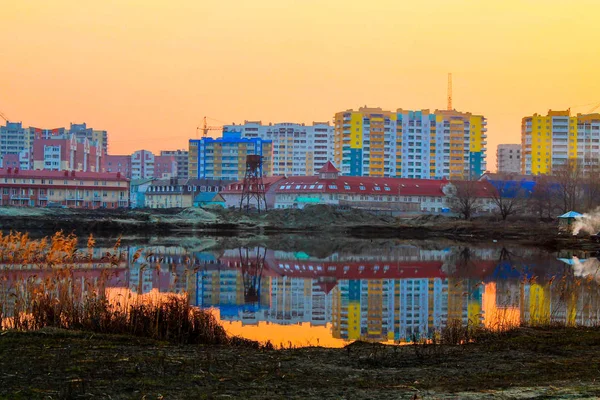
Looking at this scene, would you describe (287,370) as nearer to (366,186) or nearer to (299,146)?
(366,186)

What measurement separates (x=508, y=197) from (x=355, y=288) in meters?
71.7

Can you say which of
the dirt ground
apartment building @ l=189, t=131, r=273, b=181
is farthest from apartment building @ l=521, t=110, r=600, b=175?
the dirt ground

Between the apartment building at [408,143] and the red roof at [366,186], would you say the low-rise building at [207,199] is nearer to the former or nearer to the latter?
the red roof at [366,186]

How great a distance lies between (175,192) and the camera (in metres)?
119

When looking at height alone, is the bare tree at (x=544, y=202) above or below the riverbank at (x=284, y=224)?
above

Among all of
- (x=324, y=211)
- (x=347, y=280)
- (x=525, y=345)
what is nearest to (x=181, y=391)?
(x=525, y=345)

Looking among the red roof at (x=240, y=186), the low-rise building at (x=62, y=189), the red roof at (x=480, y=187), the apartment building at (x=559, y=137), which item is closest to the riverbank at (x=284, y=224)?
the red roof at (x=480, y=187)

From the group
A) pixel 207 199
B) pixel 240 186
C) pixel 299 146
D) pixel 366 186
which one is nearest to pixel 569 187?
pixel 366 186

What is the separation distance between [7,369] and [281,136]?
168m

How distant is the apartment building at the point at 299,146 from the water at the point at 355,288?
131 m

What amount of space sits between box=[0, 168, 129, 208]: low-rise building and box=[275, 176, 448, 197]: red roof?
2354 cm

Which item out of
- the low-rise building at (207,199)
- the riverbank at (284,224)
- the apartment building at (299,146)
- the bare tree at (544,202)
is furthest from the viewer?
the apartment building at (299,146)

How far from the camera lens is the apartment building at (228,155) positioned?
161 m

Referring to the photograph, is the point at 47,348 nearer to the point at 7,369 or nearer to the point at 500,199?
the point at 7,369
